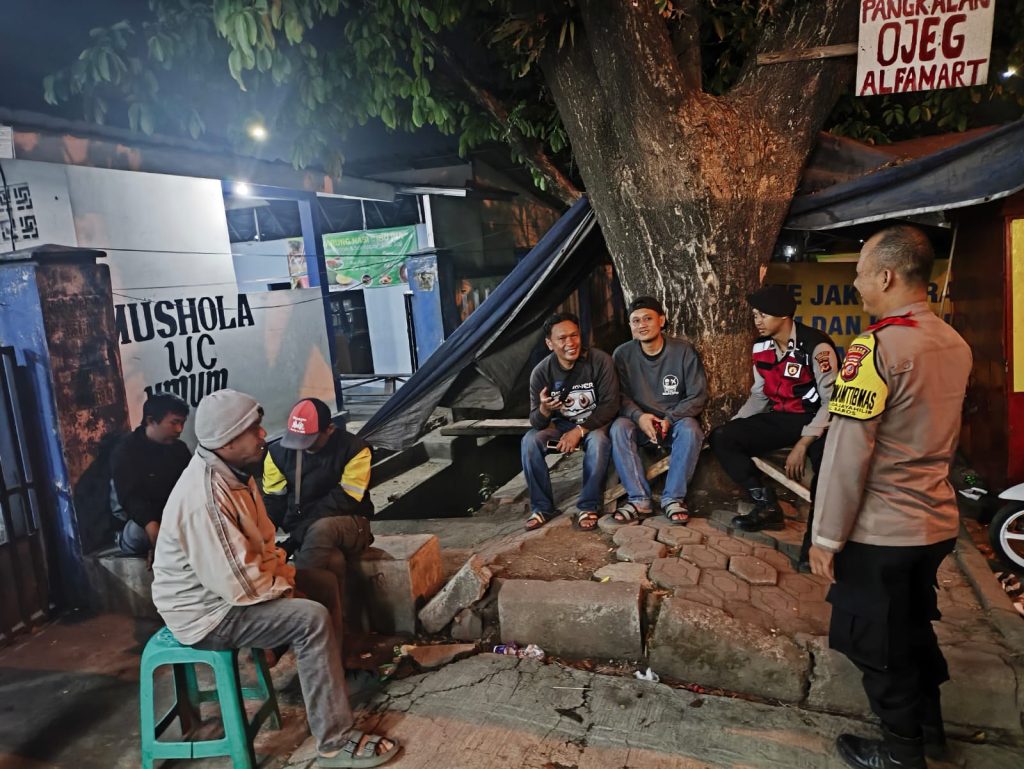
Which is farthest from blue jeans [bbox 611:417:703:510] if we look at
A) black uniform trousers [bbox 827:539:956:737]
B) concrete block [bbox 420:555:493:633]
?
black uniform trousers [bbox 827:539:956:737]

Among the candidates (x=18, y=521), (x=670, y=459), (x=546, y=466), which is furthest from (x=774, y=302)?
(x=18, y=521)

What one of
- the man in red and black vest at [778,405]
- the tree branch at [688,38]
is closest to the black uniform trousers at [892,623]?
the man in red and black vest at [778,405]

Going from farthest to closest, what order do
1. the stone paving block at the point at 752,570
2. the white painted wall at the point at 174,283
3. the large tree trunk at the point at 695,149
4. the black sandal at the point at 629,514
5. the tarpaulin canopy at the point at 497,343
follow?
the white painted wall at the point at 174,283, the tarpaulin canopy at the point at 497,343, the black sandal at the point at 629,514, the large tree trunk at the point at 695,149, the stone paving block at the point at 752,570

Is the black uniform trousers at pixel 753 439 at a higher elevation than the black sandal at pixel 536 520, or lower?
higher

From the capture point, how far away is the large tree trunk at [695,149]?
425 centimetres

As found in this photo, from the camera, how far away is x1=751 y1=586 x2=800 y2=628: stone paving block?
336cm

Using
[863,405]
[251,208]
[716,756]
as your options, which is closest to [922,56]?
[863,405]

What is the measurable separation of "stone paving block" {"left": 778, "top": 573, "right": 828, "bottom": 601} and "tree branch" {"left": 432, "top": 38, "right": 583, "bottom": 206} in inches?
130

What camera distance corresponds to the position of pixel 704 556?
12.8 feet

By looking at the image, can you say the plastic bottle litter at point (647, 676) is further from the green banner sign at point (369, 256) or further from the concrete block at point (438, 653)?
the green banner sign at point (369, 256)

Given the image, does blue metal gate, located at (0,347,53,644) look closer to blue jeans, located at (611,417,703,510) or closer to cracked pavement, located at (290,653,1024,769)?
cracked pavement, located at (290,653,1024,769)

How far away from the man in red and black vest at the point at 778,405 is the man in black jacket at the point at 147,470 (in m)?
3.63

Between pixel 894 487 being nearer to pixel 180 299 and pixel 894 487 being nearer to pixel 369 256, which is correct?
pixel 180 299

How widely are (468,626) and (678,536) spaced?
1379 millimetres
